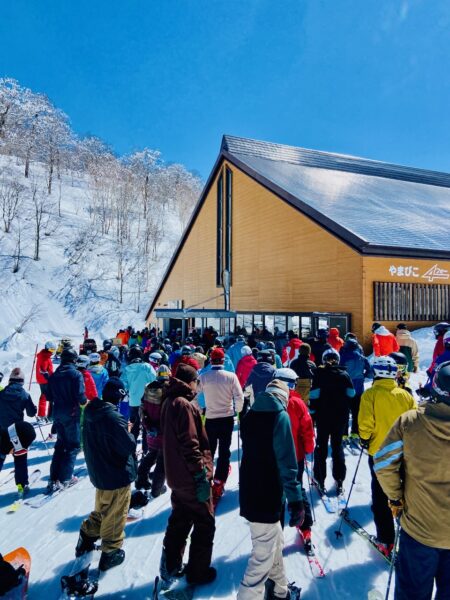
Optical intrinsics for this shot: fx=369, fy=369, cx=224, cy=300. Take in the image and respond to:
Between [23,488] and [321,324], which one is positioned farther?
[321,324]

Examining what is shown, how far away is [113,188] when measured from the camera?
1857 inches

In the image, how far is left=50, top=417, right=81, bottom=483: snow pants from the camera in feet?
16.8

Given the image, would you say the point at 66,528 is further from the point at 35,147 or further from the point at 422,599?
the point at 35,147

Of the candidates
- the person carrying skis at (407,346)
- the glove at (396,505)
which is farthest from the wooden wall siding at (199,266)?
the glove at (396,505)

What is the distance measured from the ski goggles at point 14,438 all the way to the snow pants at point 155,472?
1716 millimetres

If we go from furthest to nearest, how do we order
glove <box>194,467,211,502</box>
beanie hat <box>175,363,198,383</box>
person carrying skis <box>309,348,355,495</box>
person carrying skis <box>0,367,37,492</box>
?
person carrying skis <box>0,367,37,492</box> → person carrying skis <box>309,348,355,495</box> → beanie hat <box>175,363,198,383</box> → glove <box>194,467,211,502</box>

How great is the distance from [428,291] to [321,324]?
374 cm

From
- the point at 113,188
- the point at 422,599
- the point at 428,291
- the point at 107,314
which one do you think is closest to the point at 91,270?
the point at 107,314

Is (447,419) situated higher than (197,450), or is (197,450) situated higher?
(447,419)

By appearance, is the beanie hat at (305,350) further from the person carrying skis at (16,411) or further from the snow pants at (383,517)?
the person carrying skis at (16,411)

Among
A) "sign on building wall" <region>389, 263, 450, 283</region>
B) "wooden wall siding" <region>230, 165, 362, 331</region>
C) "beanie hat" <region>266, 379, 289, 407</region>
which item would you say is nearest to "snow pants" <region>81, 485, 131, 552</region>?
"beanie hat" <region>266, 379, 289, 407</region>

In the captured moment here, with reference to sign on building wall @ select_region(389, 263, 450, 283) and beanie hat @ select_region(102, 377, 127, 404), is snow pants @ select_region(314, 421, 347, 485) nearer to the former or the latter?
beanie hat @ select_region(102, 377, 127, 404)

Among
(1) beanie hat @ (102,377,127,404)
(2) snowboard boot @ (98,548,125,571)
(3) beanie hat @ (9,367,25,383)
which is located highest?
(1) beanie hat @ (102,377,127,404)

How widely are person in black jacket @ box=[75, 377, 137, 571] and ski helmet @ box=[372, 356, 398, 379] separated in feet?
8.02
